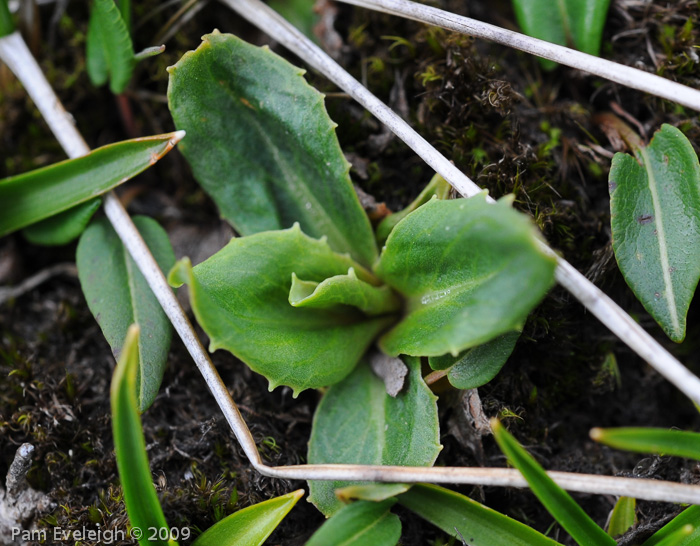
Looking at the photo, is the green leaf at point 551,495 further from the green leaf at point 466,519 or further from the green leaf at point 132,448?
the green leaf at point 132,448

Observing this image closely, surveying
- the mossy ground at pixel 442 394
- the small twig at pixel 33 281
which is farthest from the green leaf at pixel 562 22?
the small twig at pixel 33 281

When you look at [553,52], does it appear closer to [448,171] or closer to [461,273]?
[448,171]

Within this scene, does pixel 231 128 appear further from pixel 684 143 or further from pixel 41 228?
pixel 684 143

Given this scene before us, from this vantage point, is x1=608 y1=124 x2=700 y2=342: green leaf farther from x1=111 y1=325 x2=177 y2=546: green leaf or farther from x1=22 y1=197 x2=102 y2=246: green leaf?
x1=22 y1=197 x2=102 y2=246: green leaf

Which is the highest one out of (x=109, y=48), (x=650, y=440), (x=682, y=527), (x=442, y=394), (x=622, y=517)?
(x=109, y=48)

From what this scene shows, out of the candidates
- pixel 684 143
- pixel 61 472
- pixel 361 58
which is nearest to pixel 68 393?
pixel 61 472

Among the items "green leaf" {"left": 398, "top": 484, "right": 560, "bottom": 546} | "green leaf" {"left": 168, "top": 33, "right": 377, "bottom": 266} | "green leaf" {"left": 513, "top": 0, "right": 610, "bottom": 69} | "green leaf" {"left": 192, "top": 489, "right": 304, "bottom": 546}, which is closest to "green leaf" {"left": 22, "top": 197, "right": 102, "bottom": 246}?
"green leaf" {"left": 168, "top": 33, "right": 377, "bottom": 266}

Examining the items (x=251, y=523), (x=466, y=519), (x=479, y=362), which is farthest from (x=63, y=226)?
(x=466, y=519)
